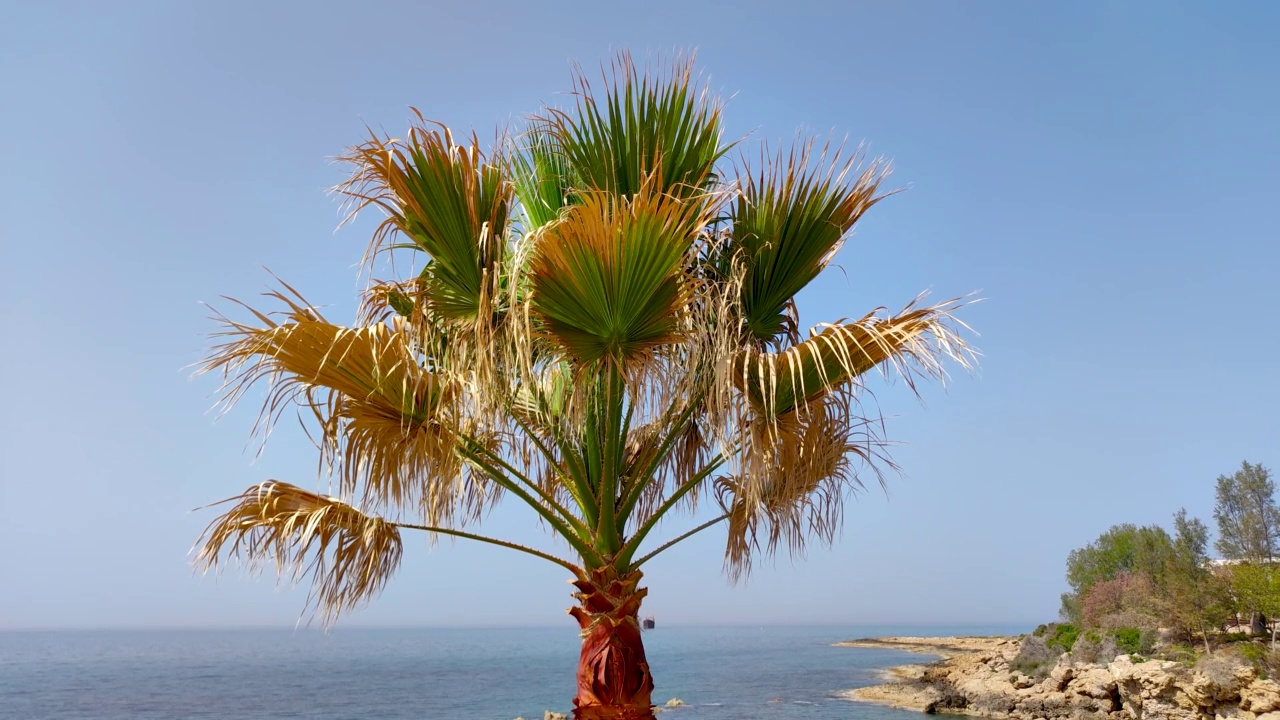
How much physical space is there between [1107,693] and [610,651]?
2175 centimetres

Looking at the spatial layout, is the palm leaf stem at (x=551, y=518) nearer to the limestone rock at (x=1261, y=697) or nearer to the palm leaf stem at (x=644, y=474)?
the palm leaf stem at (x=644, y=474)

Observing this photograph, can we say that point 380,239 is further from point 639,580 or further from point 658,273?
point 639,580

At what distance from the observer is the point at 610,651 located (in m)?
5.14

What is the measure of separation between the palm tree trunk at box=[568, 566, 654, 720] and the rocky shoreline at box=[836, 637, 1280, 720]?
Answer: 17.3 metres

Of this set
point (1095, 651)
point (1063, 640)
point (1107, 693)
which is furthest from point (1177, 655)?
point (1063, 640)

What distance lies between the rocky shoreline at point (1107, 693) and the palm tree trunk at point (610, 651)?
17.3 meters

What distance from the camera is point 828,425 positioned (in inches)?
229

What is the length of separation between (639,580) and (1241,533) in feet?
173

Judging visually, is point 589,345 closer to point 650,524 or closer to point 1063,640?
point 650,524

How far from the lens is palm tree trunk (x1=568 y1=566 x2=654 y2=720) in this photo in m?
5.06

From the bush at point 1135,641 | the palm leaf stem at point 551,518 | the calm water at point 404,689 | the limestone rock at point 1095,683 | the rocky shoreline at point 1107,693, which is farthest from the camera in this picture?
the calm water at point 404,689

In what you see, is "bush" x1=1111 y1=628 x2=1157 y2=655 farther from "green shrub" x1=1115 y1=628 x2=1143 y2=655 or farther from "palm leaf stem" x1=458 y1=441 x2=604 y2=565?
"palm leaf stem" x1=458 y1=441 x2=604 y2=565

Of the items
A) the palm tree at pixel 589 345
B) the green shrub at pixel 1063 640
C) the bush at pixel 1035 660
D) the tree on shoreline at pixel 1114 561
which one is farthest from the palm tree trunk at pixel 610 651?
the tree on shoreline at pixel 1114 561

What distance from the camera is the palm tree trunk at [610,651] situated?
506cm
